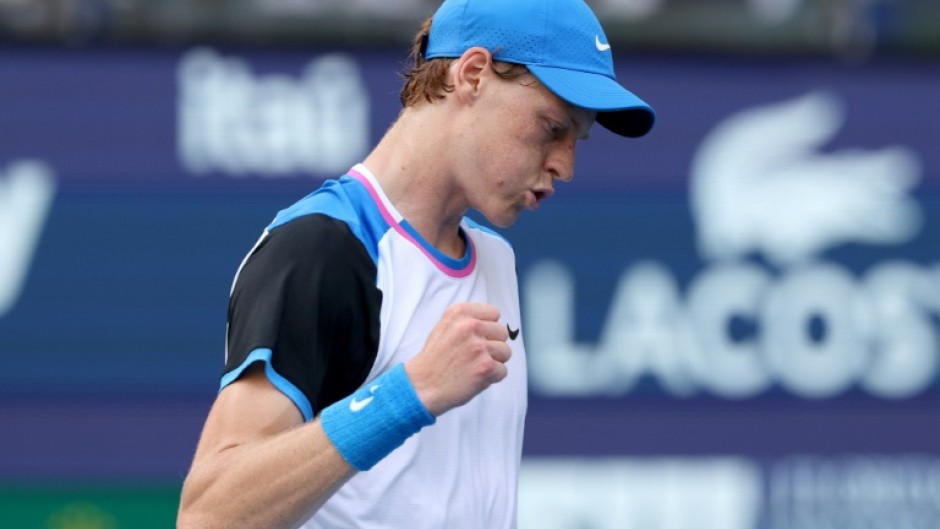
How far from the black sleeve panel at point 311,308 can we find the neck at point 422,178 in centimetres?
16

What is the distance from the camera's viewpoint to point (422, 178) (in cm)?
230

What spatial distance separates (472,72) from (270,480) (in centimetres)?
65

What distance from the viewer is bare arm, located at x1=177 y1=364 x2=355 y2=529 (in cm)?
199

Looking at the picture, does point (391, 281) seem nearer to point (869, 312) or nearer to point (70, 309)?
point (70, 309)

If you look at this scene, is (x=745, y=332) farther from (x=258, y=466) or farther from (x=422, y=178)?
(x=258, y=466)

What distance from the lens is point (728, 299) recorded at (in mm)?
4934

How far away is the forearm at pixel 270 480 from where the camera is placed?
199cm

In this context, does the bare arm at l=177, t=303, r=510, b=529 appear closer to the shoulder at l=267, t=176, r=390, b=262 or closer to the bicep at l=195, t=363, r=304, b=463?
the bicep at l=195, t=363, r=304, b=463

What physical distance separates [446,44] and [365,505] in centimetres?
66

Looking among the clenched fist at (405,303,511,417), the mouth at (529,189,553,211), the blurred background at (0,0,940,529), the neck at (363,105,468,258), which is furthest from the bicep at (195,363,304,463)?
the blurred background at (0,0,940,529)

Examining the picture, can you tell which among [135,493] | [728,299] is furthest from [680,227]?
[135,493]

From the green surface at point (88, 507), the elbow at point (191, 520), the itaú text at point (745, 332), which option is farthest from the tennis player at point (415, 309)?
the green surface at point (88, 507)

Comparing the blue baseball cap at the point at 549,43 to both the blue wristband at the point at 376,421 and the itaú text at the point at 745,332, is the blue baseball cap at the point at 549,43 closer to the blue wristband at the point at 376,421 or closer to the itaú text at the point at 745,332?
the blue wristband at the point at 376,421

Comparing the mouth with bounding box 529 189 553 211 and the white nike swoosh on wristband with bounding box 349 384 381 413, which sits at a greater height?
the mouth with bounding box 529 189 553 211
